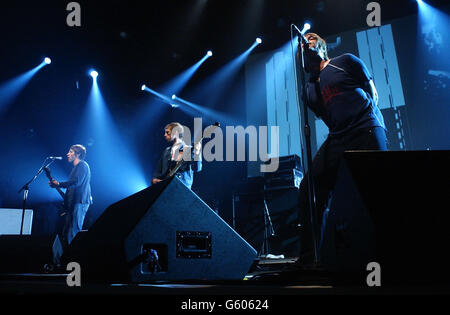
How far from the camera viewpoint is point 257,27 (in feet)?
21.5

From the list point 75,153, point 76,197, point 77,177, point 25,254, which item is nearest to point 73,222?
point 76,197

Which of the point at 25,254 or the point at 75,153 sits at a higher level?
the point at 75,153

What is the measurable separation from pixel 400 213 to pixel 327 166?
49.1 inches

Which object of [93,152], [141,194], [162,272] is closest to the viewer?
[162,272]

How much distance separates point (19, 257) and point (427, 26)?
20.2ft

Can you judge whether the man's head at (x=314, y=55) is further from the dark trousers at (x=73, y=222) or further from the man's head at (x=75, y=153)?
the man's head at (x=75, y=153)

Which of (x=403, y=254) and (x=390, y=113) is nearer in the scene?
(x=403, y=254)

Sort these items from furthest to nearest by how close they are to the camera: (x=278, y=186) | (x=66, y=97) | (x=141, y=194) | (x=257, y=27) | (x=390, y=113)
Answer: (x=66, y=97) < (x=257, y=27) < (x=278, y=186) < (x=390, y=113) < (x=141, y=194)

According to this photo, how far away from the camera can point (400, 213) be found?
3.28ft

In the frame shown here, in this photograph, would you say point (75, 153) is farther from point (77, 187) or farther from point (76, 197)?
point (76, 197)

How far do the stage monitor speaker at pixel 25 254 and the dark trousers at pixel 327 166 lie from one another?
2.01 metres

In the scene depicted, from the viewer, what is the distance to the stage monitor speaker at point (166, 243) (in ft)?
4.63
